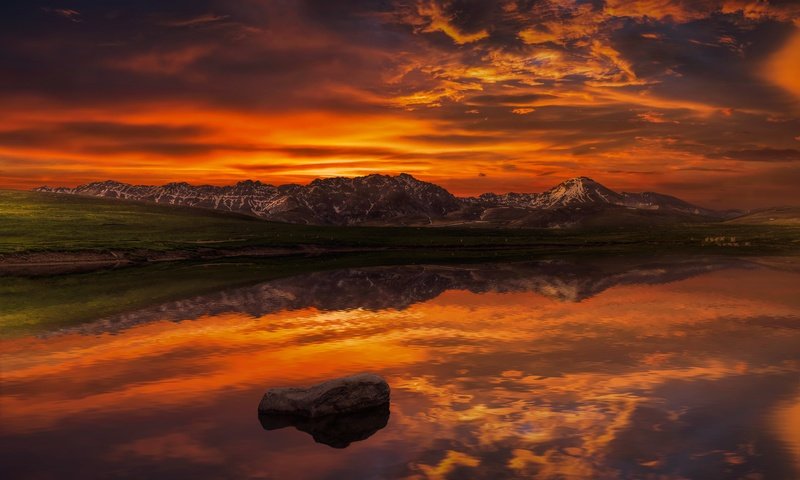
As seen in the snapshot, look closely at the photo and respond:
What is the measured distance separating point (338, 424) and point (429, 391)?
459 cm

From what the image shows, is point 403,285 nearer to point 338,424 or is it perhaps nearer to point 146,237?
point 338,424

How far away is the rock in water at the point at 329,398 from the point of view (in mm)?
19328

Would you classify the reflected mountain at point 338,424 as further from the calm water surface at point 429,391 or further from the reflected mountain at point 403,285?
the reflected mountain at point 403,285

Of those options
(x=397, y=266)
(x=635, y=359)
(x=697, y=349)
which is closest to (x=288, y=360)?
(x=635, y=359)

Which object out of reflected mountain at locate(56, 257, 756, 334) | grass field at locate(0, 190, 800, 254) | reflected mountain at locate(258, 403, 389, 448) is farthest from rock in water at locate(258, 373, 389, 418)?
grass field at locate(0, 190, 800, 254)

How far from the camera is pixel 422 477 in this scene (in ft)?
49.1

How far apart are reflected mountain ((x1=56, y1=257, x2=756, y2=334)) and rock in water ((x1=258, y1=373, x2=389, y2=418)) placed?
20068mm

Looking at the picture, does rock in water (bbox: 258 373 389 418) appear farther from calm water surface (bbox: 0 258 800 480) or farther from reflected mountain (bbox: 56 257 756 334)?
reflected mountain (bbox: 56 257 756 334)

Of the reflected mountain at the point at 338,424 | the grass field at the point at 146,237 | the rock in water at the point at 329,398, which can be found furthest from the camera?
the grass field at the point at 146,237

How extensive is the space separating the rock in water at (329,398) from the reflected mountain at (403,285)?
20.1 metres

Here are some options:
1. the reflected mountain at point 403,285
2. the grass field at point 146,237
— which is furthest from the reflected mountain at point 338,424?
the grass field at point 146,237

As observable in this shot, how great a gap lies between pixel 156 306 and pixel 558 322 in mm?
28184

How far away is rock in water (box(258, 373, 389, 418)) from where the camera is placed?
63.4 ft

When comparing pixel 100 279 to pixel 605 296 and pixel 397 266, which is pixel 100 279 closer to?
pixel 397 266
